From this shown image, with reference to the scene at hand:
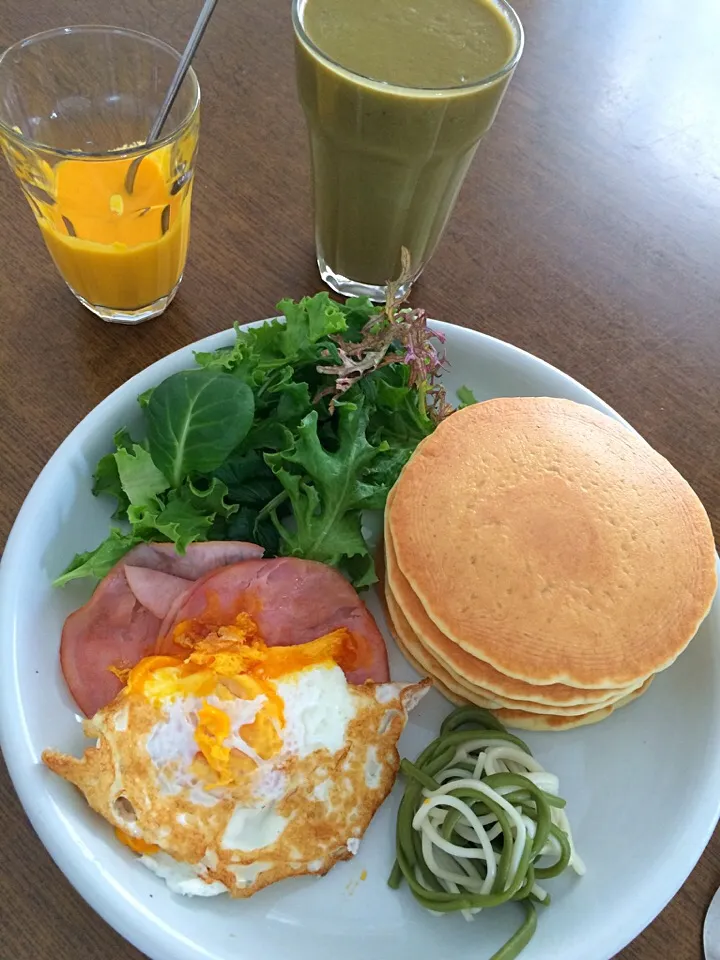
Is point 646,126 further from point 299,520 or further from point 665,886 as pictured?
point 665,886

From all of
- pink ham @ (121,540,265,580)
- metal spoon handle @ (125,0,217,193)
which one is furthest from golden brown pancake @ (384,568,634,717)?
metal spoon handle @ (125,0,217,193)

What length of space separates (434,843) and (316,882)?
174 millimetres

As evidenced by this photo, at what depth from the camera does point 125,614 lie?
120cm

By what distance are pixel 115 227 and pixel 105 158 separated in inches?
6.0

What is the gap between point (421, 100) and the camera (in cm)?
126

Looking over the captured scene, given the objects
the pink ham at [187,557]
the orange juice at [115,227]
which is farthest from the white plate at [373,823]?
the orange juice at [115,227]

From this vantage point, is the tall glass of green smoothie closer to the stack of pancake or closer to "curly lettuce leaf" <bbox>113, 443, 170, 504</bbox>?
the stack of pancake

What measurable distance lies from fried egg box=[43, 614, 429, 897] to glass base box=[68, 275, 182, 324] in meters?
0.70

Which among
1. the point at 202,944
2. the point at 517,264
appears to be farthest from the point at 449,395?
the point at 202,944

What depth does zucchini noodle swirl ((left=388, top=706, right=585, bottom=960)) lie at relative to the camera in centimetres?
108

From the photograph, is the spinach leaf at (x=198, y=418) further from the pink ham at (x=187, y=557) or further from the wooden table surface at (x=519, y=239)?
the wooden table surface at (x=519, y=239)

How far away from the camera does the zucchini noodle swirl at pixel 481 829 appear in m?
1.08

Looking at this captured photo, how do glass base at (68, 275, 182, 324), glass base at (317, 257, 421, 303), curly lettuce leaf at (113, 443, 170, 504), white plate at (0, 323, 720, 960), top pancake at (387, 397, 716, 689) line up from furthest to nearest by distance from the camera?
glass base at (317, 257, 421, 303)
glass base at (68, 275, 182, 324)
curly lettuce leaf at (113, 443, 170, 504)
top pancake at (387, 397, 716, 689)
white plate at (0, 323, 720, 960)

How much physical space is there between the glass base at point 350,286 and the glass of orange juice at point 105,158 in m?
0.30
